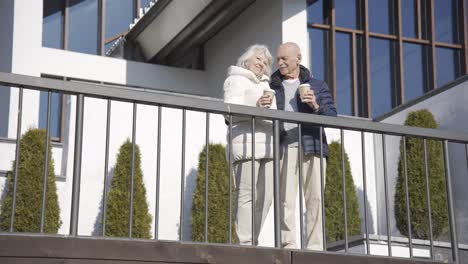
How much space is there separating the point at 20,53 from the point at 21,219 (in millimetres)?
4076

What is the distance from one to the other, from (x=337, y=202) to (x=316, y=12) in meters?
3.30

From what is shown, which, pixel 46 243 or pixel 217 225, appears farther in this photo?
pixel 217 225

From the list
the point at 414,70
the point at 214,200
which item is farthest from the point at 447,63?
the point at 214,200

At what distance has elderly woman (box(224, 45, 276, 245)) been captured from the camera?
5609 millimetres

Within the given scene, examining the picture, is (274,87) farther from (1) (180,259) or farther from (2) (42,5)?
(2) (42,5)

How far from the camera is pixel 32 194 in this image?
9172 millimetres

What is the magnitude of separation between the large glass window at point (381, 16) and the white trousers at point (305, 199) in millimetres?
7021

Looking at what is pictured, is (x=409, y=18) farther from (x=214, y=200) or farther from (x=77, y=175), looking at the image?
(x=77, y=175)

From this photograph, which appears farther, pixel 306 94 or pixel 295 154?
pixel 295 154

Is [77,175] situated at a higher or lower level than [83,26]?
lower

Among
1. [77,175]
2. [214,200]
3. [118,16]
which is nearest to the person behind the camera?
[77,175]

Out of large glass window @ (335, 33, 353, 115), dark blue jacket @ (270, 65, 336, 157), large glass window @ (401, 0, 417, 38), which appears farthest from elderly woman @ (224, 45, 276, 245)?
large glass window @ (401, 0, 417, 38)

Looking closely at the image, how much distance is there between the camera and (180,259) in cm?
496

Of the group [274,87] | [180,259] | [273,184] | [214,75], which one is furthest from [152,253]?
[214,75]
